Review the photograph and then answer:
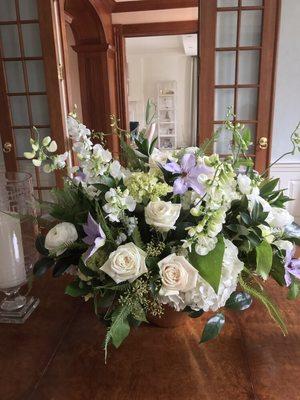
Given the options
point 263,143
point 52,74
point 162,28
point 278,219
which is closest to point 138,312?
point 278,219

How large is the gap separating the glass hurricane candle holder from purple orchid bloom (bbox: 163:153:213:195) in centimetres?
39

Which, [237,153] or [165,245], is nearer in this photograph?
[165,245]

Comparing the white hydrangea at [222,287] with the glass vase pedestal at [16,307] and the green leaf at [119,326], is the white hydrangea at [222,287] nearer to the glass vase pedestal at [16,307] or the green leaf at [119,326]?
the green leaf at [119,326]

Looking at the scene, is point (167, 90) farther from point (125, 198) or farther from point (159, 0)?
point (125, 198)

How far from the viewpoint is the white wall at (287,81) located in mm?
2719

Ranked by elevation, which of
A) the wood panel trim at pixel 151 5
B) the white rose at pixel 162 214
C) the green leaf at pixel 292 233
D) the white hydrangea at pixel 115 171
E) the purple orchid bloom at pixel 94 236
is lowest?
the green leaf at pixel 292 233

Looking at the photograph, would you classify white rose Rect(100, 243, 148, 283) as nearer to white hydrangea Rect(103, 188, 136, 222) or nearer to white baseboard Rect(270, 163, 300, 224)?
white hydrangea Rect(103, 188, 136, 222)

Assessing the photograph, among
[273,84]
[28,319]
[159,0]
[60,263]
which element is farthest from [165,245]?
[159,0]

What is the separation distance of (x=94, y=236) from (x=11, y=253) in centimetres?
37

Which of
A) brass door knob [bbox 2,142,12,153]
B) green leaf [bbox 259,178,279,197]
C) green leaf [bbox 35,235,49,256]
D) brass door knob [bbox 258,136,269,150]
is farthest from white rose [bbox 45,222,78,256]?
brass door knob [bbox 2,142,12,153]

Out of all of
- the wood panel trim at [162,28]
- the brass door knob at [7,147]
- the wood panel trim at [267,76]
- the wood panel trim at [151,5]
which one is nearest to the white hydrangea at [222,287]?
the wood panel trim at [267,76]

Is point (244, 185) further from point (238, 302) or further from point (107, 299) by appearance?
point (107, 299)

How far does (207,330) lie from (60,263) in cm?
36

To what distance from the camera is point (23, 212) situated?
3.28ft
